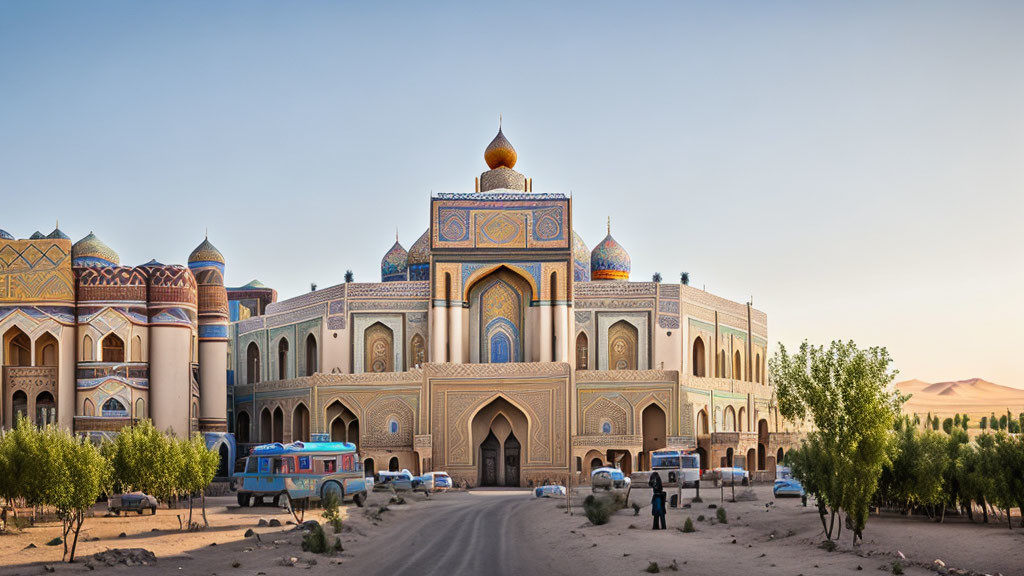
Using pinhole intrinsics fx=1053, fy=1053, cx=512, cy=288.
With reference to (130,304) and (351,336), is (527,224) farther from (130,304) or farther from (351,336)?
(130,304)

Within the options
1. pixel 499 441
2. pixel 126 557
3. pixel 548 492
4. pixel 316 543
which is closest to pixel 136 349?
pixel 499 441

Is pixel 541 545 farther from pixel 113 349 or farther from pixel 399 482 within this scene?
pixel 113 349

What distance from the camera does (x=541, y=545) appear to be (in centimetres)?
2248

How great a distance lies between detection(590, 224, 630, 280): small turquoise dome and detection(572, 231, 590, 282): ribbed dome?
1.23m

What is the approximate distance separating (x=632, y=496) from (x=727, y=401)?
15.3 meters

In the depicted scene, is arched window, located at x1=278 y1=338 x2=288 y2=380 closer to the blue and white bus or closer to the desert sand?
the blue and white bus

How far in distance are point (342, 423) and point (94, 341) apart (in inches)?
452

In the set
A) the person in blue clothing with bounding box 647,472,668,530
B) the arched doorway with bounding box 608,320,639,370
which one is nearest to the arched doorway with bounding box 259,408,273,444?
the arched doorway with bounding box 608,320,639,370

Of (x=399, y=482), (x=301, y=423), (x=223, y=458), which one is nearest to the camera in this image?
(x=399, y=482)

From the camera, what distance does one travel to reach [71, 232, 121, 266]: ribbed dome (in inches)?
1901

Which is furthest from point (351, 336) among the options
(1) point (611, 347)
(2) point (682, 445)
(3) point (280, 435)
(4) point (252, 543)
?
(4) point (252, 543)

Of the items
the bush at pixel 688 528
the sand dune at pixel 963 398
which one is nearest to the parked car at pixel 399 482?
the bush at pixel 688 528

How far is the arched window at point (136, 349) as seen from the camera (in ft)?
137

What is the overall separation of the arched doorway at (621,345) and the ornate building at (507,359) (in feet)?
0.23
